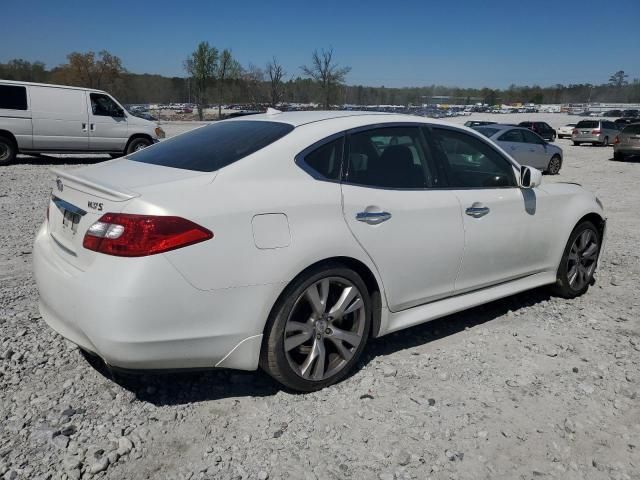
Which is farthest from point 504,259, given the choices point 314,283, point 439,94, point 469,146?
point 439,94

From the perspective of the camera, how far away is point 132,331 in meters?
2.48

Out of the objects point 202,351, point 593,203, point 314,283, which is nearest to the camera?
point 202,351

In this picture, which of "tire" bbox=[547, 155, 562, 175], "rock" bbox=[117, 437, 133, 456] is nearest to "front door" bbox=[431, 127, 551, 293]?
"rock" bbox=[117, 437, 133, 456]

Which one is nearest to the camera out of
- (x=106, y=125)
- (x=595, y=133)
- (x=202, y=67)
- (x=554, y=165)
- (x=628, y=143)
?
(x=106, y=125)

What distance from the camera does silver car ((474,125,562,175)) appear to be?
1514cm

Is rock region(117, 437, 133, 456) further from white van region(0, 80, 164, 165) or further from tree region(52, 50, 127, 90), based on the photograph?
tree region(52, 50, 127, 90)

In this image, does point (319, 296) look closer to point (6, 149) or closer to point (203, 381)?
point (203, 381)

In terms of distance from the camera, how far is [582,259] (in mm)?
4832

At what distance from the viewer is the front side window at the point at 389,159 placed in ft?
10.7

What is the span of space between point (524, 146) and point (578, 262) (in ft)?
38.3

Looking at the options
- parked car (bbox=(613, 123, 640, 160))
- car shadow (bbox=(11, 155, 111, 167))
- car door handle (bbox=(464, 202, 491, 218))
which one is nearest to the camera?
car door handle (bbox=(464, 202, 491, 218))

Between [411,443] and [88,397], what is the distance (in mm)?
1767

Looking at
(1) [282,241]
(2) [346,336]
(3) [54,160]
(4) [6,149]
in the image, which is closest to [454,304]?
(2) [346,336]

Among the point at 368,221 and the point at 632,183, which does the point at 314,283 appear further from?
the point at 632,183
